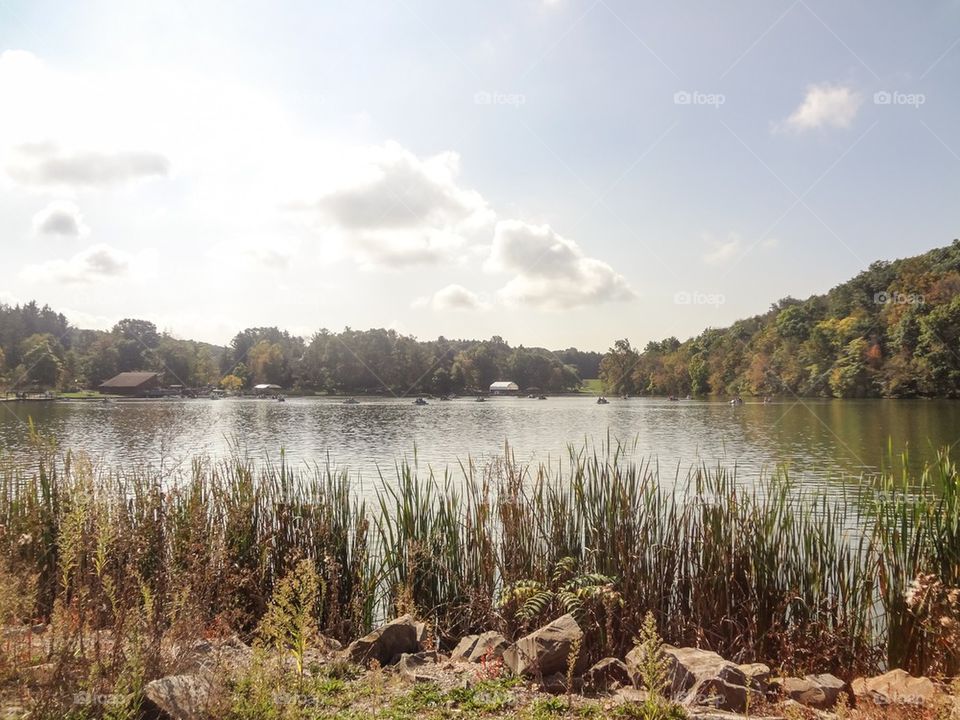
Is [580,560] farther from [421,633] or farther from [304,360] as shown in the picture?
[304,360]

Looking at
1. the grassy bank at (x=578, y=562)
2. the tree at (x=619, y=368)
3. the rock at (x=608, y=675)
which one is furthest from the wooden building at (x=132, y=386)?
the rock at (x=608, y=675)

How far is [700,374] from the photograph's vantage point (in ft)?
334

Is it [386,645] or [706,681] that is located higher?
[706,681]

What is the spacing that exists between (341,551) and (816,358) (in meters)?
77.0

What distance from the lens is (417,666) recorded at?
213 inches

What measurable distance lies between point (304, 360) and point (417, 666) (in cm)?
10861

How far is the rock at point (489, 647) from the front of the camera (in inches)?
222

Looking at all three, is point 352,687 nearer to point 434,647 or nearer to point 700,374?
point 434,647

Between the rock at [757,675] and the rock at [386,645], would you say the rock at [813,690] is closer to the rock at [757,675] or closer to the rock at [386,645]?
the rock at [757,675]

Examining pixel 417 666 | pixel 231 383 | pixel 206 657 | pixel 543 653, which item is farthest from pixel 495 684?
pixel 231 383

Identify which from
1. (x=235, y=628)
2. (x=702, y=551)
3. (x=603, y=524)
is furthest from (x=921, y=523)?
(x=235, y=628)

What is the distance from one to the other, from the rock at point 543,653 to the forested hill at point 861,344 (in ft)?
219

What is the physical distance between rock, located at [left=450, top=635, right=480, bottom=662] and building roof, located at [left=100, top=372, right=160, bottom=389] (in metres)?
98.8

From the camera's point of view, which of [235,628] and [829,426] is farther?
[829,426]
